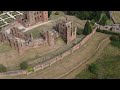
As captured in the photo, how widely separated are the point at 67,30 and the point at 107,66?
466 inches

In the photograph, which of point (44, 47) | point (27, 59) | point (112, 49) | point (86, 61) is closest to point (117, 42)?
point (112, 49)

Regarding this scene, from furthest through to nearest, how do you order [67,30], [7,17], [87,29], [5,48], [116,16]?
1. [7,17]
2. [116,16]
3. [87,29]
4. [67,30]
5. [5,48]

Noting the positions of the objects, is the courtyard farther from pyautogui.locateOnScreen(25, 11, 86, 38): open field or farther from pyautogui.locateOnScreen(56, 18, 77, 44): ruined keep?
pyautogui.locateOnScreen(56, 18, 77, 44): ruined keep

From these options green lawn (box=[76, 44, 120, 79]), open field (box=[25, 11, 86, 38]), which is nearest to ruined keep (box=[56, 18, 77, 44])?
open field (box=[25, 11, 86, 38])

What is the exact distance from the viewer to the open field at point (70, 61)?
147ft

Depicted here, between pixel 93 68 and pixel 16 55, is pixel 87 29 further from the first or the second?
pixel 16 55

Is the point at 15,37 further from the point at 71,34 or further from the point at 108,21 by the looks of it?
the point at 108,21

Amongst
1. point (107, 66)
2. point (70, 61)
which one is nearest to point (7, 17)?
point (70, 61)

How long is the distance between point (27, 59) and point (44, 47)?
5392mm

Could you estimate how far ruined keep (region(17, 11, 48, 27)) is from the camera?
56888mm

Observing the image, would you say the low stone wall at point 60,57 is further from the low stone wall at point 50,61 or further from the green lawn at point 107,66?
the green lawn at point 107,66

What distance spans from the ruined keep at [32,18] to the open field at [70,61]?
13472mm

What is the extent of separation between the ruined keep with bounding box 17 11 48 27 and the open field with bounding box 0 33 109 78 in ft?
44.2

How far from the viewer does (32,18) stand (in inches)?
2250
